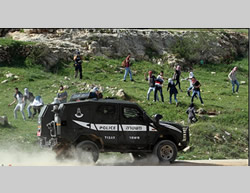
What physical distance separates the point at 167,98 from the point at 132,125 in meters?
8.01

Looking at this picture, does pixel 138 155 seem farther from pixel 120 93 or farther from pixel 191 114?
pixel 120 93

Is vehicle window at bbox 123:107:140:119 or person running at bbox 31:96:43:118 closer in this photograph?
vehicle window at bbox 123:107:140:119

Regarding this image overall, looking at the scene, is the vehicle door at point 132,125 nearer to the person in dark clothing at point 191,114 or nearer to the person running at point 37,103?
the person running at point 37,103

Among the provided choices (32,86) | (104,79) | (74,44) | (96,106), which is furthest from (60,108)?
Answer: (74,44)

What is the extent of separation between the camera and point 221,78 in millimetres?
28484

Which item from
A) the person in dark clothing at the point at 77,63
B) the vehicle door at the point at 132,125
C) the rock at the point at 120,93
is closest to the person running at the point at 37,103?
the rock at the point at 120,93

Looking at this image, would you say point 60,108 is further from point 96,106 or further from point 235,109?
point 235,109

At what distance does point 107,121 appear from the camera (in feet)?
56.4

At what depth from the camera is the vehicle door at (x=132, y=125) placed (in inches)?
683

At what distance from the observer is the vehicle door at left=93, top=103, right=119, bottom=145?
17.1 m

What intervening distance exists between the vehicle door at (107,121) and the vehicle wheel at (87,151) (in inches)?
17.5

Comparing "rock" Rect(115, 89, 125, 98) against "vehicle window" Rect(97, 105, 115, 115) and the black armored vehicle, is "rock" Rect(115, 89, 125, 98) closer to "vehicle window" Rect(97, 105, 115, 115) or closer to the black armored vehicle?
the black armored vehicle

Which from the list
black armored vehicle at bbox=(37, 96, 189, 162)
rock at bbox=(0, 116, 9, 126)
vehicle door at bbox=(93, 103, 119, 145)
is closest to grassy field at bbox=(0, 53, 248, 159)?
rock at bbox=(0, 116, 9, 126)

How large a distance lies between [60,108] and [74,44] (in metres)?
13.3
